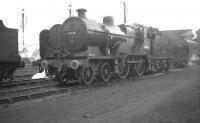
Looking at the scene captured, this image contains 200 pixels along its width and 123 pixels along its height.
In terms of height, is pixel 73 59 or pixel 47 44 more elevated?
pixel 47 44

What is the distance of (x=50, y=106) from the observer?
6961mm

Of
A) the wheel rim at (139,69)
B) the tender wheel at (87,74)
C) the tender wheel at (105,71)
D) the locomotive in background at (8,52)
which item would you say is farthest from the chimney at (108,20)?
the locomotive in background at (8,52)

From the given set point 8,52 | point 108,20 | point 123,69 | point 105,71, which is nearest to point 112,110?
point 105,71

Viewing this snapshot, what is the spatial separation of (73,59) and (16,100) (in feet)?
11.5

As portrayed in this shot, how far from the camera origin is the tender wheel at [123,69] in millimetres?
13469

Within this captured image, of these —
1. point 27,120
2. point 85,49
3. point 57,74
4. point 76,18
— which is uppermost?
point 76,18

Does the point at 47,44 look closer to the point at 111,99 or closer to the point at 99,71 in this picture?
the point at 99,71

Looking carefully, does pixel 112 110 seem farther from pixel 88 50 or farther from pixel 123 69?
pixel 123 69

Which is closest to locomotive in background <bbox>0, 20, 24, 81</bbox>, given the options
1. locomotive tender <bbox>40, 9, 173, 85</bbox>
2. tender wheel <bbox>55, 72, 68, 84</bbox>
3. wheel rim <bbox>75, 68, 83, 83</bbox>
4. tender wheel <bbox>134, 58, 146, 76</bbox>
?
locomotive tender <bbox>40, 9, 173, 85</bbox>

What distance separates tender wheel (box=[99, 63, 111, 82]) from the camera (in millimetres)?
12040

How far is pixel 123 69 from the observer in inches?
548

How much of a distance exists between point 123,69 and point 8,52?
19.2 feet

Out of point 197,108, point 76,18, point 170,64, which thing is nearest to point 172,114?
point 197,108

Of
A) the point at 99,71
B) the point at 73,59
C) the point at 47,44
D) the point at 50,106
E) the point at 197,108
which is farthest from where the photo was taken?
the point at 47,44
